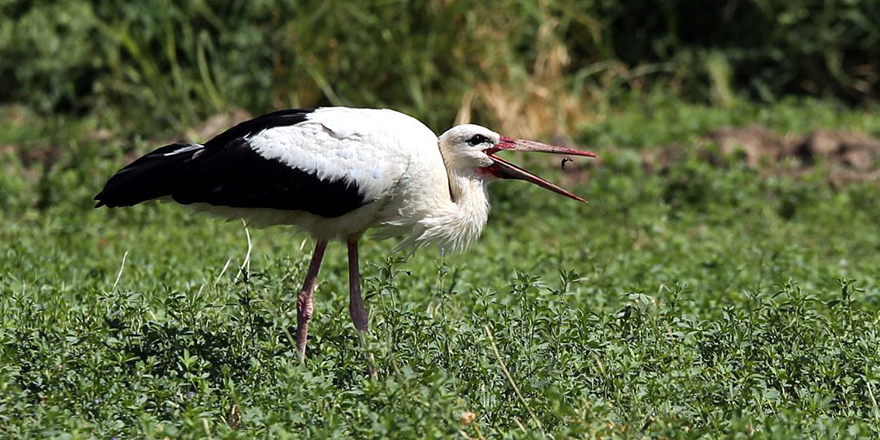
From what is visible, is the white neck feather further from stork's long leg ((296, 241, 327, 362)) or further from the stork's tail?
the stork's tail

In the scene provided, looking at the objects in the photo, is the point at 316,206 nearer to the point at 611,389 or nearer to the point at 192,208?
the point at 192,208

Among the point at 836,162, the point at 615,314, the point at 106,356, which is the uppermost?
the point at 106,356

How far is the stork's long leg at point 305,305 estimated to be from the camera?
196 inches

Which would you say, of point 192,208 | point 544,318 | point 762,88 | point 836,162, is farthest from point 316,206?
point 762,88

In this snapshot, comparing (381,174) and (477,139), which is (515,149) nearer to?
(477,139)

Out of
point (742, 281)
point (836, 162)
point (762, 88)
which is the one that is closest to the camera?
point (742, 281)

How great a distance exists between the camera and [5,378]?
4.11 metres

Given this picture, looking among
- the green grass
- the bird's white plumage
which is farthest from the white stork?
the green grass

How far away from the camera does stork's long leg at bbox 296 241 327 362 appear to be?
4.98 metres

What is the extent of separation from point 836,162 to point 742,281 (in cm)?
305

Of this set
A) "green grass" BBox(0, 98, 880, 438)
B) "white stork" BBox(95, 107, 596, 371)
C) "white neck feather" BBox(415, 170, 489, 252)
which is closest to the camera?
"green grass" BBox(0, 98, 880, 438)

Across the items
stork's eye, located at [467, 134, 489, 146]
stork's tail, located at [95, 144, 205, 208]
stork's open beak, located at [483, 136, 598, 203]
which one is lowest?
stork's open beak, located at [483, 136, 598, 203]

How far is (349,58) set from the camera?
381 inches

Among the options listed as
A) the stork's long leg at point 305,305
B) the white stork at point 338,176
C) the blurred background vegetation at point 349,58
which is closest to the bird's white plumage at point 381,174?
the white stork at point 338,176
